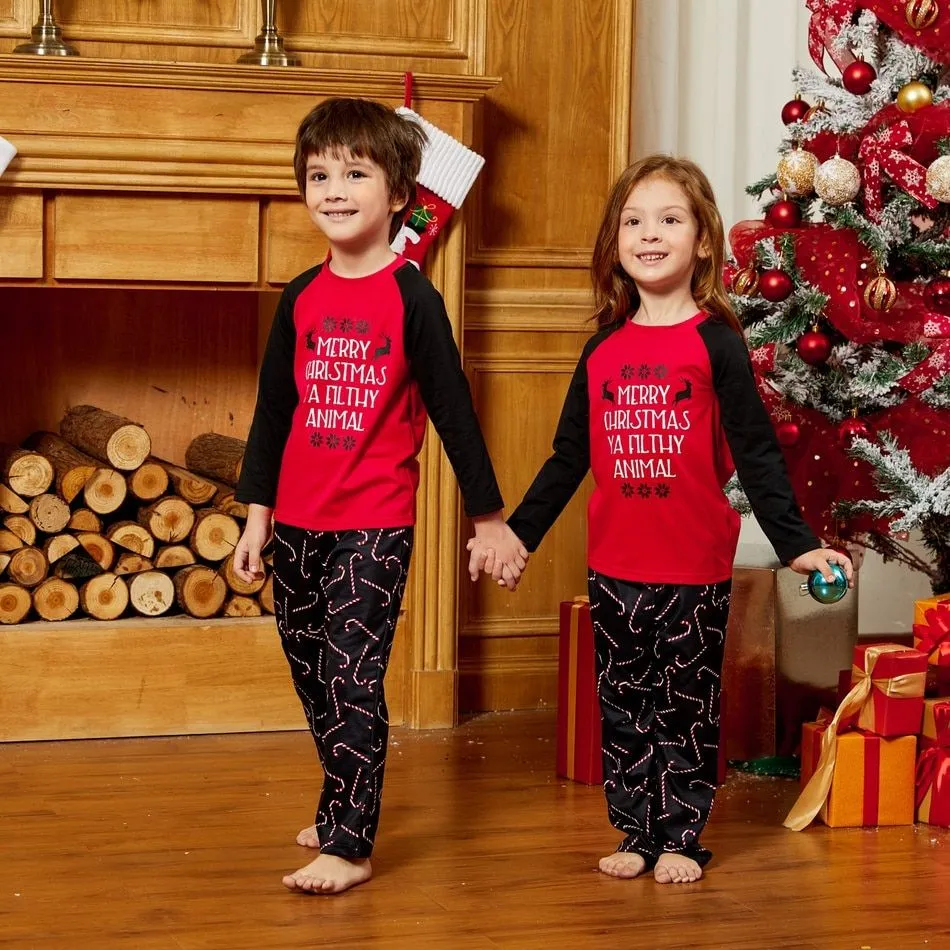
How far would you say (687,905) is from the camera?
80.8 inches

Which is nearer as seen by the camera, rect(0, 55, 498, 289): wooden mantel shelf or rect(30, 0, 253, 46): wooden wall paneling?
rect(0, 55, 498, 289): wooden mantel shelf

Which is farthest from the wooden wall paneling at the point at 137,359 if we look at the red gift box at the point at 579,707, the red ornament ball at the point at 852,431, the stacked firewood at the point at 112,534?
the red ornament ball at the point at 852,431

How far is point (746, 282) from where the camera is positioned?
106 inches

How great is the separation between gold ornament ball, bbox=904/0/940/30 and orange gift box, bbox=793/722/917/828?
46.7 inches

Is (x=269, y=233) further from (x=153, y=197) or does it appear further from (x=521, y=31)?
(x=521, y=31)

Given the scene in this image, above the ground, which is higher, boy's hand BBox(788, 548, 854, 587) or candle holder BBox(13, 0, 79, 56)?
candle holder BBox(13, 0, 79, 56)

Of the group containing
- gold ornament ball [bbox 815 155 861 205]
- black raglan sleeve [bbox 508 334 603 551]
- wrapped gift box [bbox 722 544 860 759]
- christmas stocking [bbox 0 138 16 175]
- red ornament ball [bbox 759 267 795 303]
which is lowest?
wrapped gift box [bbox 722 544 860 759]

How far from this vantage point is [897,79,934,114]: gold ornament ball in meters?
2.58

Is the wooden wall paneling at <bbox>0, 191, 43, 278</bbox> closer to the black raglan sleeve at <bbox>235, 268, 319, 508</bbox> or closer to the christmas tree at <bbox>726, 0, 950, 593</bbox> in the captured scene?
the black raglan sleeve at <bbox>235, 268, 319, 508</bbox>

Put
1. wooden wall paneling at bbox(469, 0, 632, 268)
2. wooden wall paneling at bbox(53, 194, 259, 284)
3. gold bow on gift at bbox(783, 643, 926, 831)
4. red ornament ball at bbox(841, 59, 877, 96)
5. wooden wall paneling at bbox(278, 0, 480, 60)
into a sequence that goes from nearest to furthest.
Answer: gold bow on gift at bbox(783, 643, 926, 831), red ornament ball at bbox(841, 59, 877, 96), wooden wall paneling at bbox(53, 194, 259, 284), wooden wall paneling at bbox(278, 0, 480, 60), wooden wall paneling at bbox(469, 0, 632, 268)

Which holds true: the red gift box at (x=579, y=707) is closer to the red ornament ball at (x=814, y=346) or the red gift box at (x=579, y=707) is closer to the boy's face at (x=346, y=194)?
the red ornament ball at (x=814, y=346)

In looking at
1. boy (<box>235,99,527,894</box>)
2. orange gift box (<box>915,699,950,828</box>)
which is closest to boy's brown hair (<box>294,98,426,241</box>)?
boy (<box>235,99,527,894</box>)

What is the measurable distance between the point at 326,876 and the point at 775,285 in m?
1.25

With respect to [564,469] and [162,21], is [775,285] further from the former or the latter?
[162,21]
